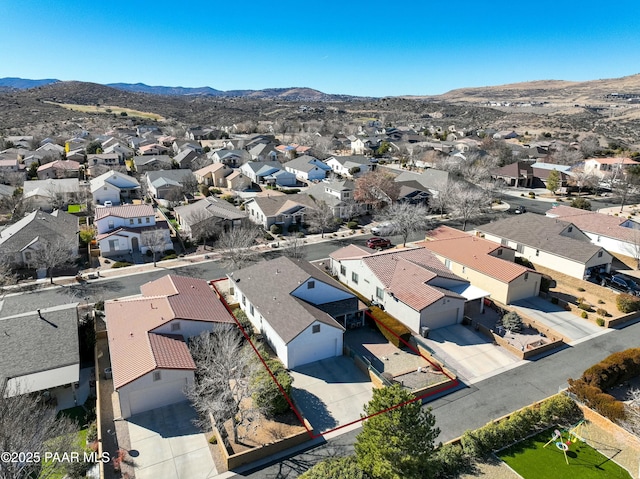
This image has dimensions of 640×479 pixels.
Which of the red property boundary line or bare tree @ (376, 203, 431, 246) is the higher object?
bare tree @ (376, 203, 431, 246)

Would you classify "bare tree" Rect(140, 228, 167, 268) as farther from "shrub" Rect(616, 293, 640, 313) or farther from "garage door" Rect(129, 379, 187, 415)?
"shrub" Rect(616, 293, 640, 313)

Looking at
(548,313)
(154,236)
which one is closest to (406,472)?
(548,313)

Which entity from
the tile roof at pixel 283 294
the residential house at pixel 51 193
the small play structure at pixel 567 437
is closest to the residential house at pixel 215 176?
the residential house at pixel 51 193

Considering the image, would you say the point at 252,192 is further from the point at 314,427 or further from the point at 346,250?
the point at 314,427

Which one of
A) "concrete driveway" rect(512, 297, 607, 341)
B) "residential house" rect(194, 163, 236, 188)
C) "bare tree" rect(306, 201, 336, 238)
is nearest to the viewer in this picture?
"concrete driveway" rect(512, 297, 607, 341)

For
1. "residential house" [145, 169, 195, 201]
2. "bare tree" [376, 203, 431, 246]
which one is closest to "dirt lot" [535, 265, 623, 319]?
"bare tree" [376, 203, 431, 246]

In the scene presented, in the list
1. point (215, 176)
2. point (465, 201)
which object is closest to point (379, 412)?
point (465, 201)
